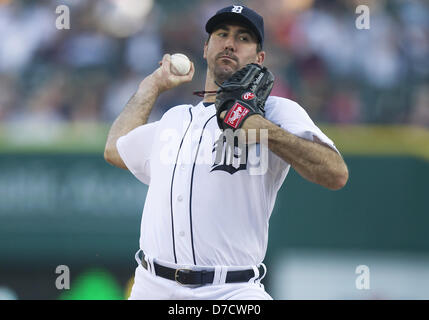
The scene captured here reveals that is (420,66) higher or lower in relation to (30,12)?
lower

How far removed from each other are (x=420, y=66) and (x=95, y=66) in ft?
11.4

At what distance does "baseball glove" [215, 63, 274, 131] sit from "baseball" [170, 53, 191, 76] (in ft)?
2.06

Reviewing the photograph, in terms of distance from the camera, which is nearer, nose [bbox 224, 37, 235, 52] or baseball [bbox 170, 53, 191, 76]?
nose [bbox 224, 37, 235, 52]

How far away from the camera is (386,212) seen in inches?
284

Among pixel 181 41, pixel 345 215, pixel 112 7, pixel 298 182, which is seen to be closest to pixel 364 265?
pixel 345 215

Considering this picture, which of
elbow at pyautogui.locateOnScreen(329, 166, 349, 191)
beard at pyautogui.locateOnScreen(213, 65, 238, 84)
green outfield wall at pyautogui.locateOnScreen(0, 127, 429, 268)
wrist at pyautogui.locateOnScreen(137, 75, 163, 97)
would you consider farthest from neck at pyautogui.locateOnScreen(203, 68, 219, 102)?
green outfield wall at pyautogui.locateOnScreen(0, 127, 429, 268)

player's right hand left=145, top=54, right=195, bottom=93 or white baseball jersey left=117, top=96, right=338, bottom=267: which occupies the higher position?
player's right hand left=145, top=54, right=195, bottom=93

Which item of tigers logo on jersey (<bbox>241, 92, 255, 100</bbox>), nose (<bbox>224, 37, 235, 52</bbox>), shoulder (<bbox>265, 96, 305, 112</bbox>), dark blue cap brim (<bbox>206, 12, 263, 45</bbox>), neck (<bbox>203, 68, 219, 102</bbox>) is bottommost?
shoulder (<bbox>265, 96, 305, 112</bbox>)

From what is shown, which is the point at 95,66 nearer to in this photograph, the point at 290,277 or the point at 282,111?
the point at 290,277

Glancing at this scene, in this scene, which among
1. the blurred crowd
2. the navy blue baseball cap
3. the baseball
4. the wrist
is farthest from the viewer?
the blurred crowd

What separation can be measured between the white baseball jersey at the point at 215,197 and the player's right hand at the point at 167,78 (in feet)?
1.59

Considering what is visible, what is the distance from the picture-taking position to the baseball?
4223 millimetres

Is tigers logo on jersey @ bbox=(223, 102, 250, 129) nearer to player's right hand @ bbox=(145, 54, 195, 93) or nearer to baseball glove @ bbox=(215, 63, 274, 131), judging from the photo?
baseball glove @ bbox=(215, 63, 274, 131)

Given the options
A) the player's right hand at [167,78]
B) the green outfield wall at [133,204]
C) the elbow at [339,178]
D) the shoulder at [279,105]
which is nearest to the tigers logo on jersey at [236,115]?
the shoulder at [279,105]
